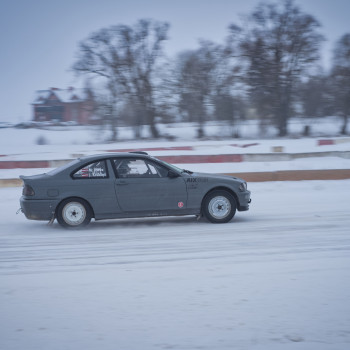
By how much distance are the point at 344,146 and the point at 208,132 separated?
15296mm

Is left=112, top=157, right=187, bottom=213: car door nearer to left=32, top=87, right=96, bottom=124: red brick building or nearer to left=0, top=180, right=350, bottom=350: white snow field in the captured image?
left=0, top=180, right=350, bottom=350: white snow field

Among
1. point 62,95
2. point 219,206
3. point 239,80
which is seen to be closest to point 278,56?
point 239,80

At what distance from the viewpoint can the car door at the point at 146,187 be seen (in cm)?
763

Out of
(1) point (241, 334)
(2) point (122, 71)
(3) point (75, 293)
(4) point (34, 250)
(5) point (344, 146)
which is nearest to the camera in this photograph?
(1) point (241, 334)

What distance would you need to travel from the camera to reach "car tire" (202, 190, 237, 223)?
787 cm

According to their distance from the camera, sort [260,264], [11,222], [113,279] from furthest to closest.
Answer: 1. [11,222]
2. [260,264]
3. [113,279]

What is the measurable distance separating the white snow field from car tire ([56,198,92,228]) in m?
0.26

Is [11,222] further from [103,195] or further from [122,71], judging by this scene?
[122,71]

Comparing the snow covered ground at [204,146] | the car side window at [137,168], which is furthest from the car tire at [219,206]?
the snow covered ground at [204,146]

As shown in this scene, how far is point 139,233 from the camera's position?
7.29 metres

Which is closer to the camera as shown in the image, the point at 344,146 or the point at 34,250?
the point at 34,250

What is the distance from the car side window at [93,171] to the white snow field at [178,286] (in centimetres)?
97

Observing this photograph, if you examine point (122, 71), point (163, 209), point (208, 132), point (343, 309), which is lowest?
point (343, 309)

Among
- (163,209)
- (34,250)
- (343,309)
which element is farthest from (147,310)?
(163,209)
